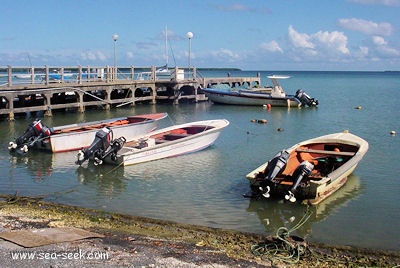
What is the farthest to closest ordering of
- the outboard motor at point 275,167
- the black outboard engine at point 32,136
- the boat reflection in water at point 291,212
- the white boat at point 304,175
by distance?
the black outboard engine at point 32,136
the outboard motor at point 275,167
the white boat at point 304,175
the boat reflection in water at point 291,212

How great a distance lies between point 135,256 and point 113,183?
6512mm

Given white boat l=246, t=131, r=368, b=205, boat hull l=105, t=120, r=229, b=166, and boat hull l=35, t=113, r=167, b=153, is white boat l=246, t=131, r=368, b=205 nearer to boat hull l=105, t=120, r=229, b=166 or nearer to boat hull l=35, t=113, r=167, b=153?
boat hull l=105, t=120, r=229, b=166

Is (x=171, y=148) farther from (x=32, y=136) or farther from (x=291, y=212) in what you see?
(x=291, y=212)

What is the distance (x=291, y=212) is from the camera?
432 inches

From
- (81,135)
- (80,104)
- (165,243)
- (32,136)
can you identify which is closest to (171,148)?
(81,135)

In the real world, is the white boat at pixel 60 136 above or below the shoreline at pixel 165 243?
above

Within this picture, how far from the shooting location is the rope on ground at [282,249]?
25.8ft

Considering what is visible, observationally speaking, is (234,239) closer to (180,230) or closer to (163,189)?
(180,230)

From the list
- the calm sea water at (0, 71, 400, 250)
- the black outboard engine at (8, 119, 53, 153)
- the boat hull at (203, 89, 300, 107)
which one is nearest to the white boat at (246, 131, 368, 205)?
the calm sea water at (0, 71, 400, 250)

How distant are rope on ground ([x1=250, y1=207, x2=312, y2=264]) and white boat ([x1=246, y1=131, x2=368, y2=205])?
8.42 ft

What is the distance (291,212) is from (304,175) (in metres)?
0.88

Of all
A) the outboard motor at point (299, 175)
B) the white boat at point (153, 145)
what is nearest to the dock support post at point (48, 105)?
the white boat at point (153, 145)

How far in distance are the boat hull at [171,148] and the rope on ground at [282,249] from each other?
755 centimetres

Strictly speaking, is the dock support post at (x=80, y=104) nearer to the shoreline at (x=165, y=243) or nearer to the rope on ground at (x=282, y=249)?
the shoreline at (x=165, y=243)
